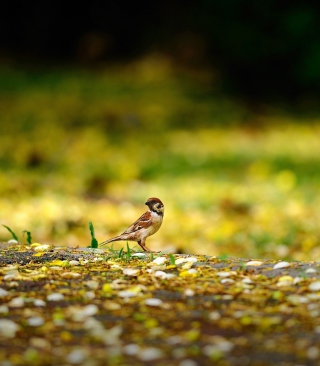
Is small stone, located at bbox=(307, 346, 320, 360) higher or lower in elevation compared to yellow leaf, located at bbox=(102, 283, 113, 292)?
lower

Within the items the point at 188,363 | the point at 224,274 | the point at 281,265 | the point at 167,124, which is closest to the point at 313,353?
the point at 188,363

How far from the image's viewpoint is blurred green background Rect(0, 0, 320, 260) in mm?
9914

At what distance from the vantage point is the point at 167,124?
1775 centimetres

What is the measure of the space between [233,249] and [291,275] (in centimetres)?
427

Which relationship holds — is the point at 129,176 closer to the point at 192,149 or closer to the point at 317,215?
the point at 192,149

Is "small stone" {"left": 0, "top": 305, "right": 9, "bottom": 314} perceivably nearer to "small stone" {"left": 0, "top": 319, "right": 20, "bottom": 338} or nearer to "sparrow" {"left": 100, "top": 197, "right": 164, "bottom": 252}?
"small stone" {"left": 0, "top": 319, "right": 20, "bottom": 338}

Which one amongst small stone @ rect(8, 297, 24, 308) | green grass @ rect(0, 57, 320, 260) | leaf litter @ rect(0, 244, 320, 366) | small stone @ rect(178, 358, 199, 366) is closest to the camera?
small stone @ rect(178, 358, 199, 366)

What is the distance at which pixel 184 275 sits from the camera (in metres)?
4.61

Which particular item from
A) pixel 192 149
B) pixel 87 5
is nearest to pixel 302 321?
pixel 192 149

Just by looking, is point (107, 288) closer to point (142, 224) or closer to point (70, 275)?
point (70, 275)

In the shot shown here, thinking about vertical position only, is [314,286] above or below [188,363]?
above

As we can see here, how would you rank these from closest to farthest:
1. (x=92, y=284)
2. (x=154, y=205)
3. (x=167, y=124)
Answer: (x=92, y=284) < (x=154, y=205) < (x=167, y=124)

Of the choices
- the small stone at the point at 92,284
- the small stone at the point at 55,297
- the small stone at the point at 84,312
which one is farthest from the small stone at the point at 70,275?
the small stone at the point at 84,312

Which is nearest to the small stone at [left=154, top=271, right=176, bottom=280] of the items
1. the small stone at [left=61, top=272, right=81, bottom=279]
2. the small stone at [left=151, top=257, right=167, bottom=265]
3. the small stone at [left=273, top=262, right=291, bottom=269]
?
the small stone at [left=151, top=257, right=167, bottom=265]
